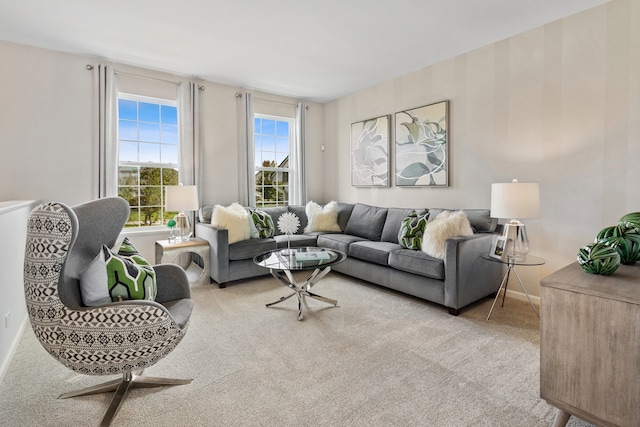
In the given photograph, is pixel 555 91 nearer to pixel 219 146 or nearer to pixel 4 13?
pixel 219 146

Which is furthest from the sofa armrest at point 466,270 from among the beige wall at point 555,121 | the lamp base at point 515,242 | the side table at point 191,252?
the side table at point 191,252

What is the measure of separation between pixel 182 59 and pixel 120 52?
66 centimetres

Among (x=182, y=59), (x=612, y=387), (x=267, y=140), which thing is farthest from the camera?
(x=267, y=140)

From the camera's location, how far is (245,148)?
16.2 ft

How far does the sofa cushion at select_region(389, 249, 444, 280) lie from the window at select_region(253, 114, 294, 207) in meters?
2.69

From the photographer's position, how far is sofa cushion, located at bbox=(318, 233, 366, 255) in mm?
4070

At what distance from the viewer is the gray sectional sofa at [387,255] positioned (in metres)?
2.95

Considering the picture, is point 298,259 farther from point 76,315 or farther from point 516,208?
point 516,208

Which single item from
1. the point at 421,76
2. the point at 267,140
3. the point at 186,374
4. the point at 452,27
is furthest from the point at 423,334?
the point at 267,140

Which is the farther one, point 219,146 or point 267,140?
point 267,140

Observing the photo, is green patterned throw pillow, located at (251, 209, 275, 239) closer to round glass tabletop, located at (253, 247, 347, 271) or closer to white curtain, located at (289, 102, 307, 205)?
round glass tabletop, located at (253, 247, 347, 271)

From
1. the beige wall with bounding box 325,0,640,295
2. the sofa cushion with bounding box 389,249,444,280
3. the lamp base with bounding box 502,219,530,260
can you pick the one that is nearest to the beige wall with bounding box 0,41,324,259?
the sofa cushion with bounding box 389,249,444,280

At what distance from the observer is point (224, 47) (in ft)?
11.7

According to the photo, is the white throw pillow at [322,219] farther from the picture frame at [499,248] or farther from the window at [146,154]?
the picture frame at [499,248]
